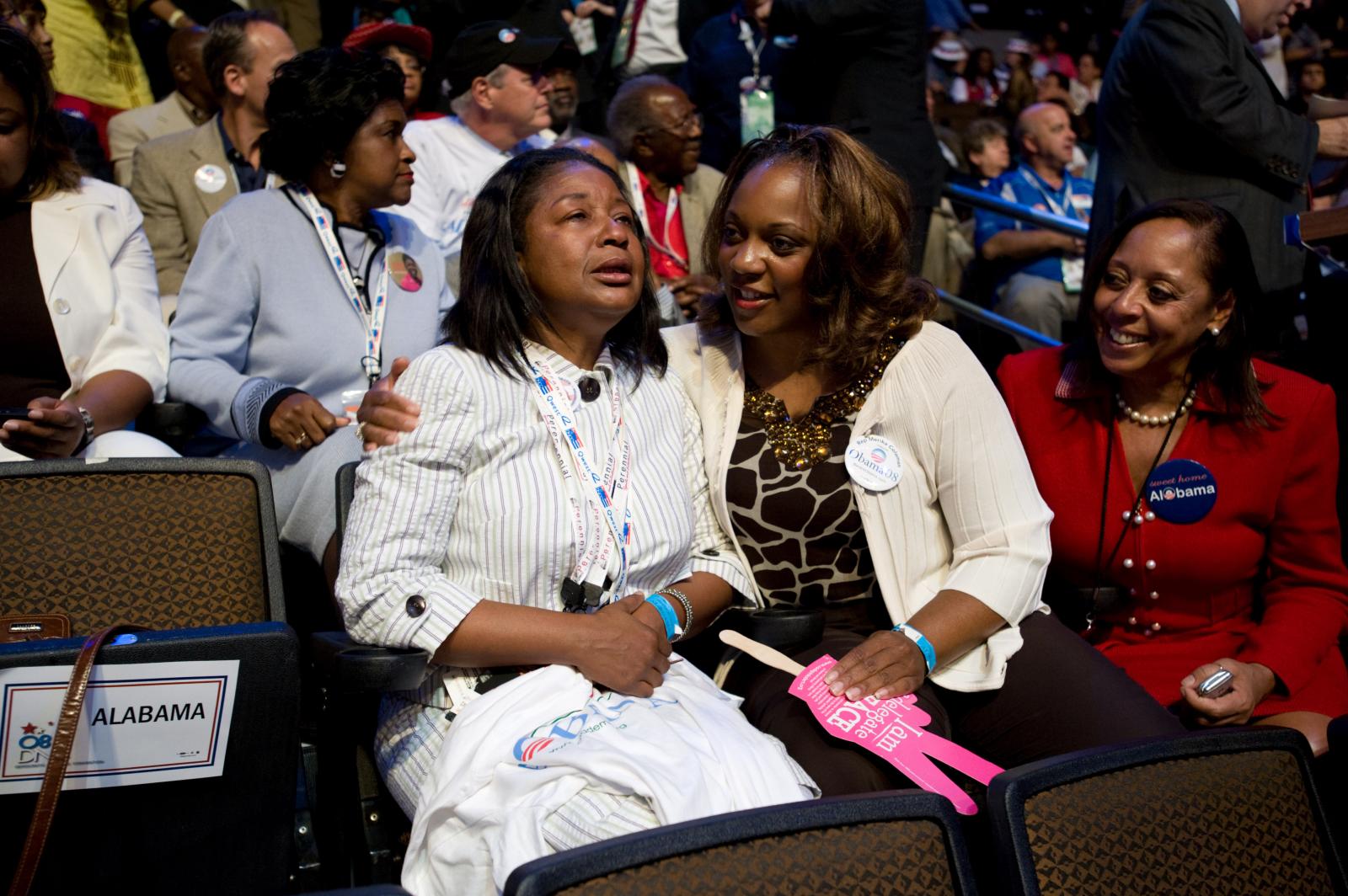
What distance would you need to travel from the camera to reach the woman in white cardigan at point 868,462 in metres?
2.36

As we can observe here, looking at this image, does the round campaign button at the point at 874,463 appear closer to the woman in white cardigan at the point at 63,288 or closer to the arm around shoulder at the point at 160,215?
the woman in white cardigan at the point at 63,288

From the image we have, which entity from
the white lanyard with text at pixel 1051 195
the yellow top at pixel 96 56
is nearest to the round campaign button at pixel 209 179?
→ the yellow top at pixel 96 56

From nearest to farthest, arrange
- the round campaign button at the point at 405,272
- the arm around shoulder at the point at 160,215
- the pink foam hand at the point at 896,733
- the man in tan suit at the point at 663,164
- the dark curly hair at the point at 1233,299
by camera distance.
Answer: the pink foam hand at the point at 896,733 → the dark curly hair at the point at 1233,299 → the round campaign button at the point at 405,272 → the arm around shoulder at the point at 160,215 → the man in tan suit at the point at 663,164

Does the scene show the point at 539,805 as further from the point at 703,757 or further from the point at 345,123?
the point at 345,123

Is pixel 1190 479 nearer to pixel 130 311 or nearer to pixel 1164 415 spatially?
pixel 1164 415

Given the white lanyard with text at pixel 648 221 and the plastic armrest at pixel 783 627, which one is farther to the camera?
the white lanyard with text at pixel 648 221

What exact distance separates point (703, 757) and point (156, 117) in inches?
147

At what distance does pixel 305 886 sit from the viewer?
197 cm

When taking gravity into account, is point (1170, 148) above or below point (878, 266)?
below

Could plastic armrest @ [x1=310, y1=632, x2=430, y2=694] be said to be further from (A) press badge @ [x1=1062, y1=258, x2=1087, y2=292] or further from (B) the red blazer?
(A) press badge @ [x1=1062, y1=258, x2=1087, y2=292]

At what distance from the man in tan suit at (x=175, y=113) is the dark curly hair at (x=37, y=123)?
5.26ft

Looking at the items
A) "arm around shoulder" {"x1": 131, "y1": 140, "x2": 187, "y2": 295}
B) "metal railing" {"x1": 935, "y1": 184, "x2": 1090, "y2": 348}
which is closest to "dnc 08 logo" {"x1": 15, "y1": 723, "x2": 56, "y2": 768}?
"arm around shoulder" {"x1": 131, "y1": 140, "x2": 187, "y2": 295}

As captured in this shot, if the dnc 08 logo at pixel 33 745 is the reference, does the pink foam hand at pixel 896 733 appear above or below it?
below

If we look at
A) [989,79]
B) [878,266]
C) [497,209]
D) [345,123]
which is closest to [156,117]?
[345,123]
